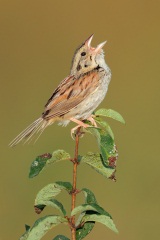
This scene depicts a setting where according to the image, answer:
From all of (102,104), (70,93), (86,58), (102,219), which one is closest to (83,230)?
(102,219)

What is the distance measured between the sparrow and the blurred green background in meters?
1.77

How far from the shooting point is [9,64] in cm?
744

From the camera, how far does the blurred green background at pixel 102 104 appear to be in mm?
5516

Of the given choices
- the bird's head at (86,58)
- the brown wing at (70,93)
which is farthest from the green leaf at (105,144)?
the bird's head at (86,58)

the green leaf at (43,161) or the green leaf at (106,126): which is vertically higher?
the green leaf at (106,126)

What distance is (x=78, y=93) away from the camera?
3.30 meters

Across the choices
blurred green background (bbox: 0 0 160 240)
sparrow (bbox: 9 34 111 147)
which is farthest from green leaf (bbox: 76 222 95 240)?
blurred green background (bbox: 0 0 160 240)

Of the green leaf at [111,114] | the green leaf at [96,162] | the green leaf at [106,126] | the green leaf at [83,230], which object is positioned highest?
the green leaf at [111,114]

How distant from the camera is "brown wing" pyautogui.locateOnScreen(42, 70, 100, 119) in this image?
3116mm

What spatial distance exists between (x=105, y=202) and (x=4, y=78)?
1800 millimetres

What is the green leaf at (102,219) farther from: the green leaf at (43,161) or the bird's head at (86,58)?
the bird's head at (86,58)

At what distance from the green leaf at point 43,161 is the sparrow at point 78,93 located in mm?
824

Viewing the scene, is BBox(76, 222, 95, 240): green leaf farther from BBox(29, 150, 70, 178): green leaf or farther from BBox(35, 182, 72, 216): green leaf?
BBox(29, 150, 70, 178): green leaf

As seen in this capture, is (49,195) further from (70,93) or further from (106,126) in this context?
(70,93)
